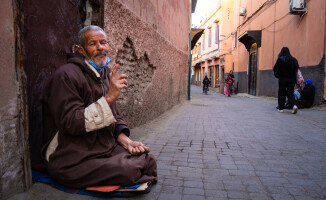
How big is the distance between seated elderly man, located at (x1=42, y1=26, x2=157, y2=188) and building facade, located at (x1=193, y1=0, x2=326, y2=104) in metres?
8.15

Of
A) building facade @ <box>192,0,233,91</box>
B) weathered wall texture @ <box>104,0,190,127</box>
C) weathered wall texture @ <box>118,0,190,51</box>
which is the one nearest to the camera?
weathered wall texture @ <box>104,0,190,127</box>

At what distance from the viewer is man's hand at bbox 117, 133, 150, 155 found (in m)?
2.24

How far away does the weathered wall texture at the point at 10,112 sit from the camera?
172 centimetres

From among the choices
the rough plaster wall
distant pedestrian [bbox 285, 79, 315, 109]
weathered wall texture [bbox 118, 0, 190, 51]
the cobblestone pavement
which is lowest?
the cobblestone pavement

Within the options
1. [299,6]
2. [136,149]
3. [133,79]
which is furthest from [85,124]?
[299,6]

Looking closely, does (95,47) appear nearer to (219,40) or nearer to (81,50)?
(81,50)

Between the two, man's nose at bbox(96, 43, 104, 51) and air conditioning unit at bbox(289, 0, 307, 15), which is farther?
air conditioning unit at bbox(289, 0, 307, 15)

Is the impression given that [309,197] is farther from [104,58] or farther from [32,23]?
[32,23]

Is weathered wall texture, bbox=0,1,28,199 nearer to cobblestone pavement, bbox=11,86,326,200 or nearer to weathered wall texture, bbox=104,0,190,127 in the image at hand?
cobblestone pavement, bbox=11,86,326,200

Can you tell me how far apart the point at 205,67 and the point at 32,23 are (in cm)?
3143

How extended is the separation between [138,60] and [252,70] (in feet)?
43.7

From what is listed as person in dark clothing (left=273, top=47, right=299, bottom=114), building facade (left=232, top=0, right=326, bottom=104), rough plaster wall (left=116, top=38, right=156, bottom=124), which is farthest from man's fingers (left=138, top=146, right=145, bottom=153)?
building facade (left=232, top=0, right=326, bottom=104)

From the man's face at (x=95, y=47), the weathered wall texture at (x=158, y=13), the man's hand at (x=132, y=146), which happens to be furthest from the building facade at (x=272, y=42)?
the man's face at (x=95, y=47)

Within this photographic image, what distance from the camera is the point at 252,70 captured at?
16.7 meters
